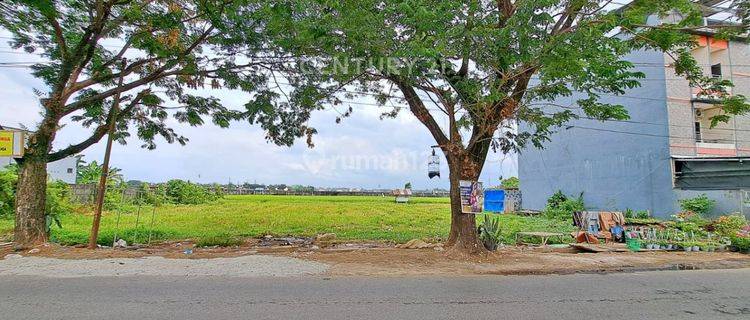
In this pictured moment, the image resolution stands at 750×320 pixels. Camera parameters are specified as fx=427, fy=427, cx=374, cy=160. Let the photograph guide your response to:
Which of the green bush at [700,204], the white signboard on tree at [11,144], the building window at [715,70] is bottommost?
the green bush at [700,204]

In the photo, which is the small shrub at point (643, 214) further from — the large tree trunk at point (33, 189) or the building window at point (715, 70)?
the large tree trunk at point (33, 189)

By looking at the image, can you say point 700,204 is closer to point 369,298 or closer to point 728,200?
point 728,200

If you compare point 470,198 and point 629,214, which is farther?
point 629,214

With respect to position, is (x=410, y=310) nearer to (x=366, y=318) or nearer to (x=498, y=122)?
(x=366, y=318)

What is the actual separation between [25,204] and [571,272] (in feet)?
45.1

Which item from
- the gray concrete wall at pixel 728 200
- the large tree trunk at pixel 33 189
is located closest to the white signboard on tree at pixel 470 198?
the large tree trunk at pixel 33 189

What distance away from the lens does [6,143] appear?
36.0 feet

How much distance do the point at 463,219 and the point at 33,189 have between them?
11364mm

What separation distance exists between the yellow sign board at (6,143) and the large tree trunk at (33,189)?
1.08 feet

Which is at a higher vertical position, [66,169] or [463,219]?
[66,169]

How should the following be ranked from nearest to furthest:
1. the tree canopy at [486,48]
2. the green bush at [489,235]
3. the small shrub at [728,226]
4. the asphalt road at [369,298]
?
1. the asphalt road at [369,298]
2. the tree canopy at [486,48]
3. the green bush at [489,235]
4. the small shrub at [728,226]

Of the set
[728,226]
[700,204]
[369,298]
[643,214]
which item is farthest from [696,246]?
[369,298]

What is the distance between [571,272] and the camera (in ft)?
31.9

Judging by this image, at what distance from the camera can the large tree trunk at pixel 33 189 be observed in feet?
36.1
